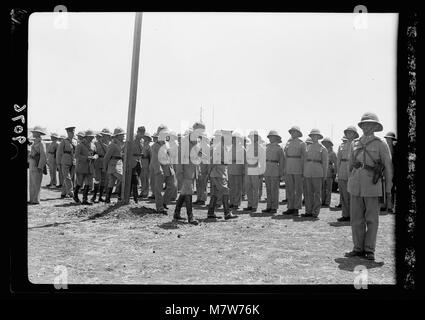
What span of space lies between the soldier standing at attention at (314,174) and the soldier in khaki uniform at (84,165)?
6.06 m

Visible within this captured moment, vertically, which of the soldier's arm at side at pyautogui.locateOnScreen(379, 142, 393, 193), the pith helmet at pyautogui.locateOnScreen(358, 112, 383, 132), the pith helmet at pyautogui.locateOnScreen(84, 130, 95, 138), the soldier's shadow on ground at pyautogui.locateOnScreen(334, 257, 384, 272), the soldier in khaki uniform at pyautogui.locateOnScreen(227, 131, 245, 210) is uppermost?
the pith helmet at pyautogui.locateOnScreen(358, 112, 383, 132)

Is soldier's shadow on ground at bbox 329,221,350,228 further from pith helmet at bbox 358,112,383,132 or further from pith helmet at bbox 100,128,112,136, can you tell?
pith helmet at bbox 100,128,112,136

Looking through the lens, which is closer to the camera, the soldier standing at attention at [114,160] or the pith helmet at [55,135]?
the soldier standing at attention at [114,160]

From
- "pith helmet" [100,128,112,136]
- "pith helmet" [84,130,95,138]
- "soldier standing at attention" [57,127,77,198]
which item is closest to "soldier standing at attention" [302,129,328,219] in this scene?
"pith helmet" [100,128,112,136]

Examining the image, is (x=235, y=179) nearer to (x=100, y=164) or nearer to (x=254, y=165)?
(x=254, y=165)

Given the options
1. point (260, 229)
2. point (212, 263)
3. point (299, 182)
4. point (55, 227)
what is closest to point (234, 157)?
point (299, 182)

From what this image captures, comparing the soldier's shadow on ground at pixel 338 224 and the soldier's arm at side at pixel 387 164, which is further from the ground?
the soldier's arm at side at pixel 387 164

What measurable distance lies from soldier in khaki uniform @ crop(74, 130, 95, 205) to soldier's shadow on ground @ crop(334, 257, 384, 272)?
7780mm

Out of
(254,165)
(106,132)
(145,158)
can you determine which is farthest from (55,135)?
(254,165)

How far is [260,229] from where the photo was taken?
8609mm

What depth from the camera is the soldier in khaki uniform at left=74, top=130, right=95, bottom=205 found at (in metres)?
11.9

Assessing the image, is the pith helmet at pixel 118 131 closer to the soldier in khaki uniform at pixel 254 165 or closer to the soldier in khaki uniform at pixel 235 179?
the soldier in khaki uniform at pixel 235 179

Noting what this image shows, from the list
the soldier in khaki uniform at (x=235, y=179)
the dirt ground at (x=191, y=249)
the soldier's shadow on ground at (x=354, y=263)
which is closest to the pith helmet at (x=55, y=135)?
the dirt ground at (x=191, y=249)

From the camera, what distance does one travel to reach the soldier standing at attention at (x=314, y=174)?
1025 cm
